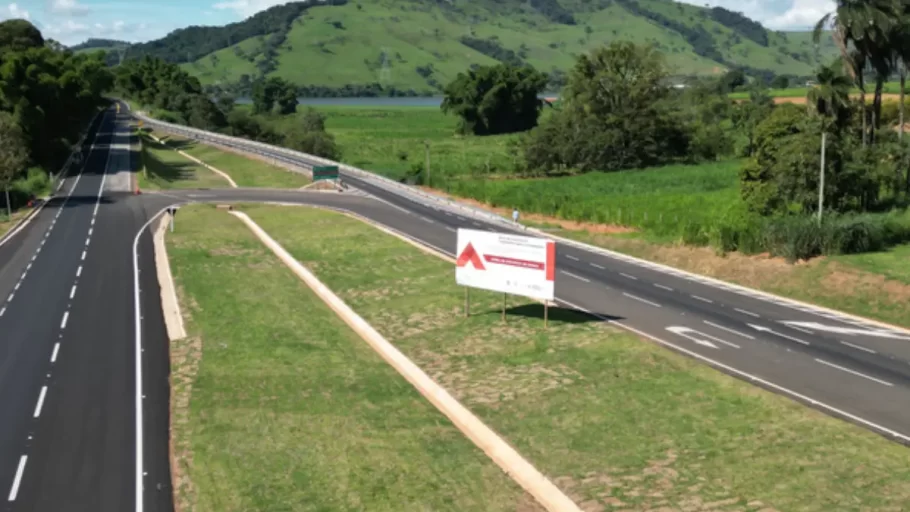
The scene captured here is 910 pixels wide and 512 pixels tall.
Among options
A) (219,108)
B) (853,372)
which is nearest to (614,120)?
(853,372)

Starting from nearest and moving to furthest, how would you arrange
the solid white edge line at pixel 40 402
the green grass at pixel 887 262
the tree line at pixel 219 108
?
1. the solid white edge line at pixel 40 402
2. the green grass at pixel 887 262
3. the tree line at pixel 219 108

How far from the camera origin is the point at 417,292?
123ft

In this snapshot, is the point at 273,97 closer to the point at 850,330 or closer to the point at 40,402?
the point at 850,330

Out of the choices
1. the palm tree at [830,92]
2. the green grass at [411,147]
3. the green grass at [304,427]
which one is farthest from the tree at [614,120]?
the green grass at [304,427]

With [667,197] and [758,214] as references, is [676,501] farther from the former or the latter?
[667,197]

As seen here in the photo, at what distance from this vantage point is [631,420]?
840 inches

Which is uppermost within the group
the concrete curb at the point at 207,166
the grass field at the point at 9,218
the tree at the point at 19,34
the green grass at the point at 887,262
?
the tree at the point at 19,34

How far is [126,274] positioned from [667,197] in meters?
41.2

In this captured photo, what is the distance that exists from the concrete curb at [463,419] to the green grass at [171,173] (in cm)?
4760

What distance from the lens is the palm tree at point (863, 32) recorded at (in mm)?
52812

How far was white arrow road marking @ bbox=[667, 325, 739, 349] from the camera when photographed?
28.3 m

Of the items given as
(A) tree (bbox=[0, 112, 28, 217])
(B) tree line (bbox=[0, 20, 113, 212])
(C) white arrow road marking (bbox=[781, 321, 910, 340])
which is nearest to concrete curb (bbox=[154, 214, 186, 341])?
(A) tree (bbox=[0, 112, 28, 217])

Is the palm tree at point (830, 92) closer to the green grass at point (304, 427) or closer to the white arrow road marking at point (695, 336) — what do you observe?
the white arrow road marking at point (695, 336)

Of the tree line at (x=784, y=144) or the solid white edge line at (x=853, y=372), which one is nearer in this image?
the solid white edge line at (x=853, y=372)
